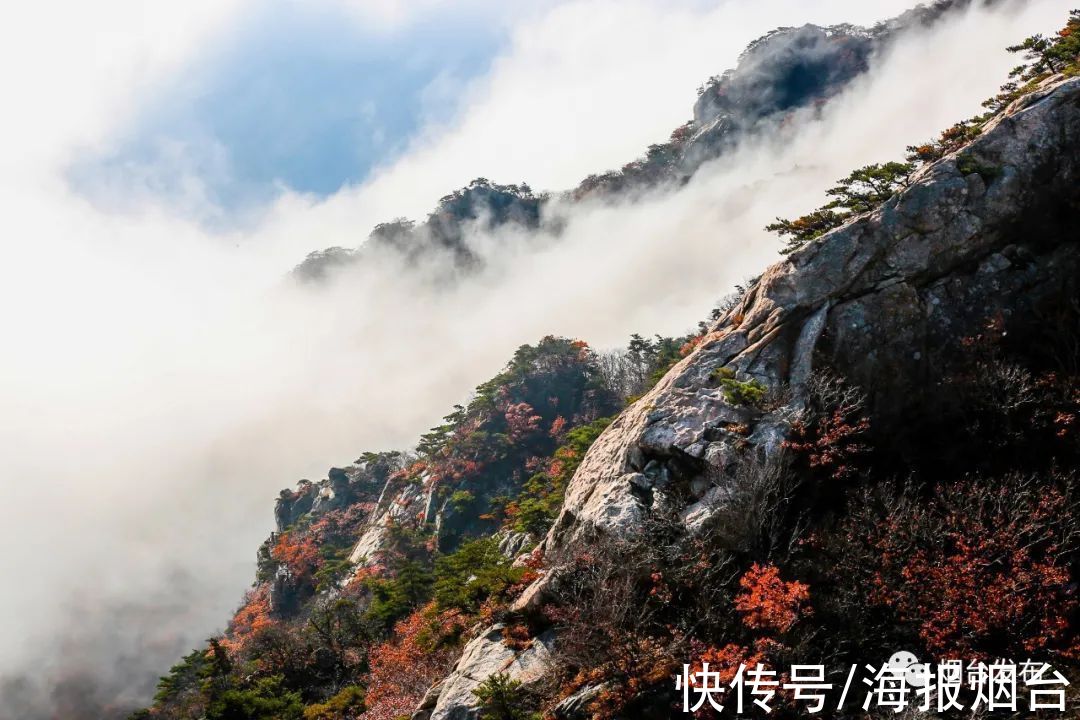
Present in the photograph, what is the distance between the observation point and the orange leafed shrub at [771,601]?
54.4 feet

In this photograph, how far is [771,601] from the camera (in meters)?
16.9

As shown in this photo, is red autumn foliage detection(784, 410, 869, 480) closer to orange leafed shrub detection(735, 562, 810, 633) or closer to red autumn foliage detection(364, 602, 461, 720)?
orange leafed shrub detection(735, 562, 810, 633)

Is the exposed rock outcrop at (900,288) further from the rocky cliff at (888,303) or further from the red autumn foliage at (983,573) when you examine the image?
the red autumn foliage at (983,573)

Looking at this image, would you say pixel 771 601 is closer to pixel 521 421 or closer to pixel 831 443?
pixel 831 443

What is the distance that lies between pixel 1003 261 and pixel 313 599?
68.4 meters

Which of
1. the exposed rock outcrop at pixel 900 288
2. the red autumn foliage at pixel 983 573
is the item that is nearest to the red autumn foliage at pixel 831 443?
the exposed rock outcrop at pixel 900 288

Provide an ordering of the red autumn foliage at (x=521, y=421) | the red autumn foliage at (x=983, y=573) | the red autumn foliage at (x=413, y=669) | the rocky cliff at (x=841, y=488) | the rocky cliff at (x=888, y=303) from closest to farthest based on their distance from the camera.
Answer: the red autumn foliage at (x=983, y=573) < the rocky cliff at (x=841, y=488) < the rocky cliff at (x=888, y=303) < the red autumn foliage at (x=413, y=669) < the red autumn foliage at (x=521, y=421)

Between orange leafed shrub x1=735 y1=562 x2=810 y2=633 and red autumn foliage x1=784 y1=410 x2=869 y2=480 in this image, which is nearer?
orange leafed shrub x1=735 y1=562 x2=810 y2=633

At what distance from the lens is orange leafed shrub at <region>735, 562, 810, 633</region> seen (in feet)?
54.4

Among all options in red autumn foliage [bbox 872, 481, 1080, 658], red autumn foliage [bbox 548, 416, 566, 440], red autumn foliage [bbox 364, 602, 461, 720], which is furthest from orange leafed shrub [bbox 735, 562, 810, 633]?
red autumn foliage [bbox 548, 416, 566, 440]

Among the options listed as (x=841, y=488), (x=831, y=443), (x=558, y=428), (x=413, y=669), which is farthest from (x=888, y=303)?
(x=558, y=428)

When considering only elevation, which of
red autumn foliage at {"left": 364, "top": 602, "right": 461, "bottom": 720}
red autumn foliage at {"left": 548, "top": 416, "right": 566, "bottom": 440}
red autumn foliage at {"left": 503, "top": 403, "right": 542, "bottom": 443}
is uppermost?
red autumn foliage at {"left": 503, "top": 403, "right": 542, "bottom": 443}

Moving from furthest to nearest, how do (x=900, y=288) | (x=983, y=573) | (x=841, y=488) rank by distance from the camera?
(x=900, y=288), (x=841, y=488), (x=983, y=573)

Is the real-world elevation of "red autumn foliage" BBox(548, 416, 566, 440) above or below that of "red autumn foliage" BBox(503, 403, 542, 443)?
below
